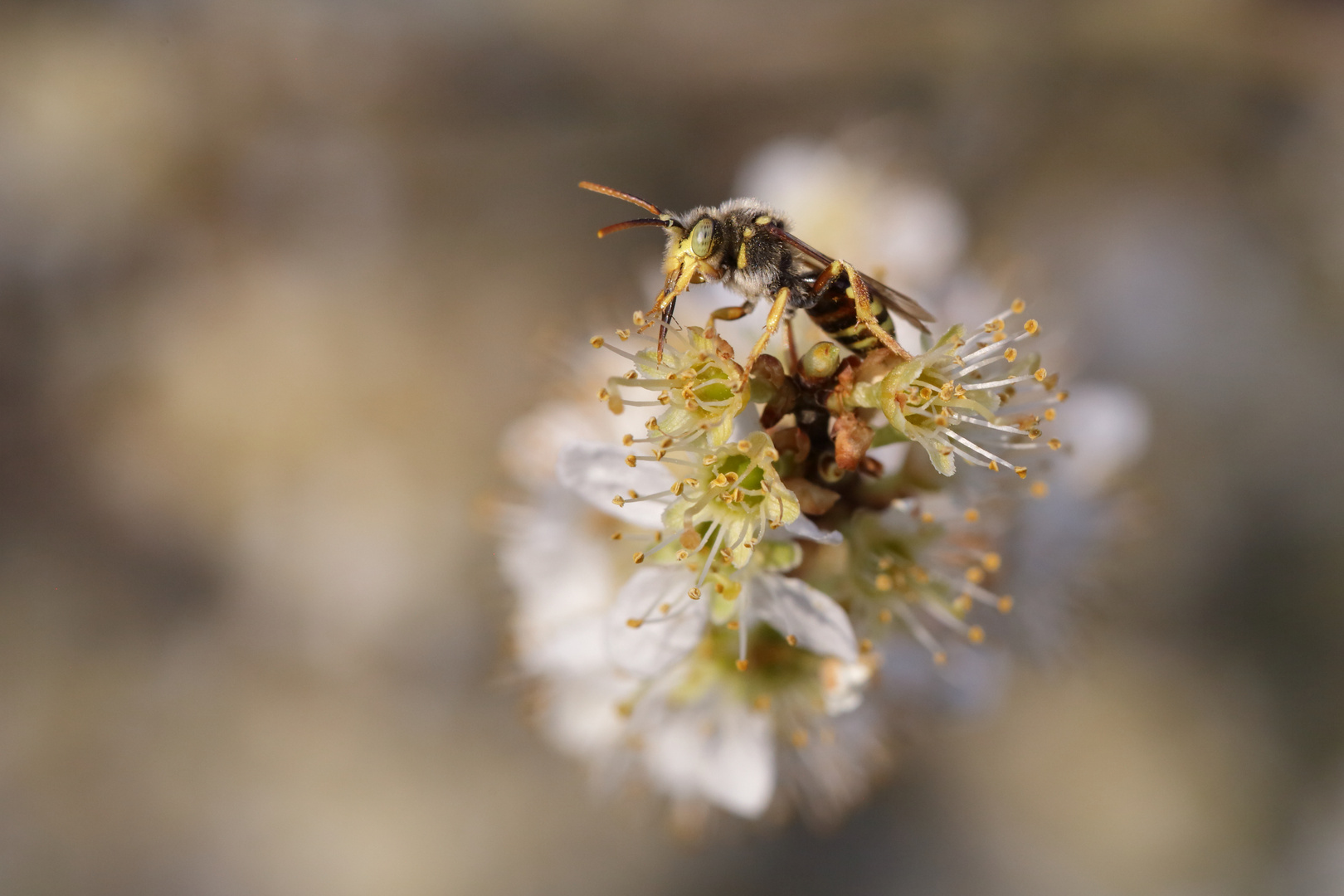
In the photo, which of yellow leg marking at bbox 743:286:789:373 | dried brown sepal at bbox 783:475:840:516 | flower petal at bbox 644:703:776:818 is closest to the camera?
yellow leg marking at bbox 743:286:789:373

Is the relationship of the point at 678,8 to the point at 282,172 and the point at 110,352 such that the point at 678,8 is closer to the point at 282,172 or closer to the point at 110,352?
the point at 282,172

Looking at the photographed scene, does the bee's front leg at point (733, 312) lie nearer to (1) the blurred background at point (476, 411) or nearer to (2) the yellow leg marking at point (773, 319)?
(2) the yellow leg marking at point (773, 319)

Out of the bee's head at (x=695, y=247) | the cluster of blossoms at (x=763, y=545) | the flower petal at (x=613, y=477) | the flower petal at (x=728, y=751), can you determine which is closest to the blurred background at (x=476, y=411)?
the cluster of blossoms at (x=763, y=545)

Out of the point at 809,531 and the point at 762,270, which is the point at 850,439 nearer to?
the point at 809,531

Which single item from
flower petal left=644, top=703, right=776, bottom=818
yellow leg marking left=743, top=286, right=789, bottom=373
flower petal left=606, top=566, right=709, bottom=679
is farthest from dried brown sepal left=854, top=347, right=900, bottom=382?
flower petal left=644, top=703, right=776, bottom=818

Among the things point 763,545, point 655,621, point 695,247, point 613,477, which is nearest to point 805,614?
point 763,545

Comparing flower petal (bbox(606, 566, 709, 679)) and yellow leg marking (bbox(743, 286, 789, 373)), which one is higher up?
yellow leg marking (bbox(743, 286, 789, 373))

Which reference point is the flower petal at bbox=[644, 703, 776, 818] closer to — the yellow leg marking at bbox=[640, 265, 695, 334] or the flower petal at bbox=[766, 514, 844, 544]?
the flower petal at bbox=[766, 514, 844, 544]
